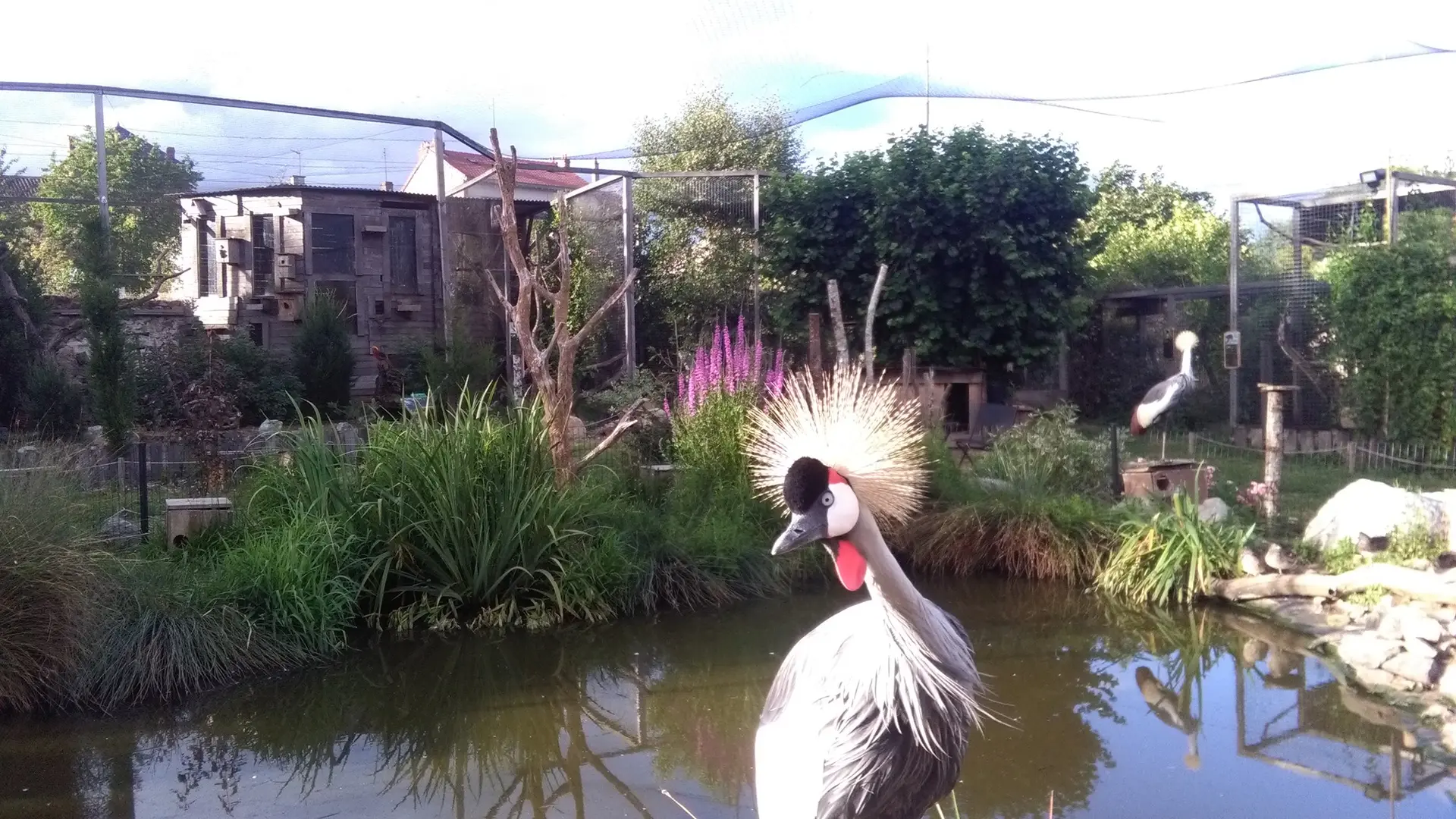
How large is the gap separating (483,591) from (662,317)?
6.18m

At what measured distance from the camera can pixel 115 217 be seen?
10438 mm

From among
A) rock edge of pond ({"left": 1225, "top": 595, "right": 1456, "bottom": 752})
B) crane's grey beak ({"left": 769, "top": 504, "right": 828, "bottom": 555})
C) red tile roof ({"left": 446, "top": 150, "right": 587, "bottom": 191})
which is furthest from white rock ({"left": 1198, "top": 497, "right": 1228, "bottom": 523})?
red tile roof ({"left": 446, "top": 150, "right": 587, "bottom": 191})

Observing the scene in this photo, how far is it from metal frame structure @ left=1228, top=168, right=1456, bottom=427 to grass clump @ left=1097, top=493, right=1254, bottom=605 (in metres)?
3.97

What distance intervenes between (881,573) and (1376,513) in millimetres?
5712

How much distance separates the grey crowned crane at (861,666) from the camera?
2145 mm

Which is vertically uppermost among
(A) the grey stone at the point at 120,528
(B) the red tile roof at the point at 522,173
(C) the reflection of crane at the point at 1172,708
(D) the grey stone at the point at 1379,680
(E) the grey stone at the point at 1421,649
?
(B) the red tile roof at the point at 522,173

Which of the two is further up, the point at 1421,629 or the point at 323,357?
the point at 323,357

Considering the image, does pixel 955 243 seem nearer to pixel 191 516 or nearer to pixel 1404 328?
pixel 1404 328

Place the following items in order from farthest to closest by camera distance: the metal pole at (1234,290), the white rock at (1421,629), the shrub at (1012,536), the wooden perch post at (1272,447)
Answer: the metal pole at (1234,290)
the wooden perch post at (1272,447)
the shrub at (1012,536)
the white rock at (1421,629)

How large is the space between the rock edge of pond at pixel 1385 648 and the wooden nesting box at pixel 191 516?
5.68 meters

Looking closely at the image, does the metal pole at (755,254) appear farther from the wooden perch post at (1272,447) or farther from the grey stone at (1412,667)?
the grey stone at (1412,667)

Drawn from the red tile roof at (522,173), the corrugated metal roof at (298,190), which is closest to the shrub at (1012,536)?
the corrugated metal roof at (298,190)

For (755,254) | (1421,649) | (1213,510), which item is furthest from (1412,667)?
(755,254)

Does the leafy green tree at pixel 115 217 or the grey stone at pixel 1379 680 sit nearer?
the grey stone at pixel 1379 680
